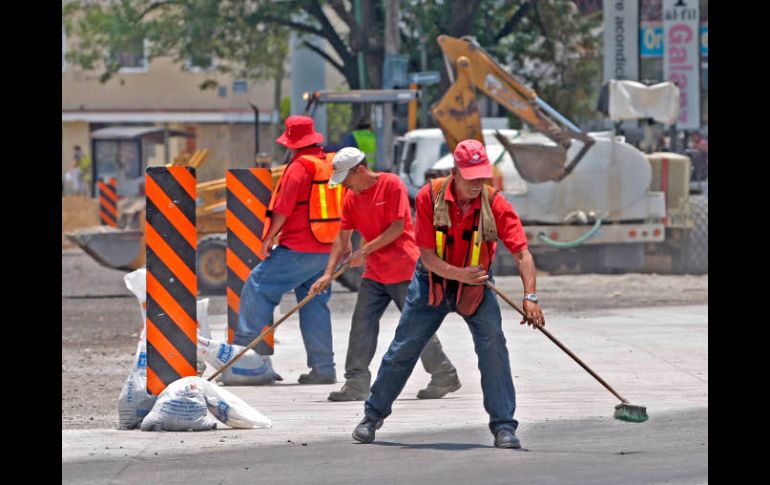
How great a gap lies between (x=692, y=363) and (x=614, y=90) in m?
12.7

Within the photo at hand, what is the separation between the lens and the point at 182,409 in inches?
368

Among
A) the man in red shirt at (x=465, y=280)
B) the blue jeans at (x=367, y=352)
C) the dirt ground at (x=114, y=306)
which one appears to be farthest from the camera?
the dirt ground at (x=114, y=306)

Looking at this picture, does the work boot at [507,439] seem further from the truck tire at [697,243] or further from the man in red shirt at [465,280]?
the truck tire at [697,243]

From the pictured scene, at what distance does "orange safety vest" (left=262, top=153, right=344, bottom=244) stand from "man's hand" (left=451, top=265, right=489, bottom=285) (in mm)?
3171

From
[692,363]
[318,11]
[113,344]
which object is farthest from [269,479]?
[318,11]

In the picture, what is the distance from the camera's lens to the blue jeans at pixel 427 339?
341 inches

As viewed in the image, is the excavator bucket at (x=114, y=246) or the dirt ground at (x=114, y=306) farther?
the excavator bucket at (x=114, y=246)

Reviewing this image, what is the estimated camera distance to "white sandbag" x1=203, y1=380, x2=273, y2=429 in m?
9.44

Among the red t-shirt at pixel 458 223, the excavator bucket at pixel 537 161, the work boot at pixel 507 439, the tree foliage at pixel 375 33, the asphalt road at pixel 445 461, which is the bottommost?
the asphalt road at pixel 445 461

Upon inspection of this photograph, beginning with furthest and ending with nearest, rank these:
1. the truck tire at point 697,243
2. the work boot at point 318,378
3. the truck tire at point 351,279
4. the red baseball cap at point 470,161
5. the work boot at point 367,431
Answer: the truck tire at point 697,243 → the truck tire at point 351,279 → the work boot at point 318,378 → the work boot at point 367,431 → the red baseball cap at point 470,161

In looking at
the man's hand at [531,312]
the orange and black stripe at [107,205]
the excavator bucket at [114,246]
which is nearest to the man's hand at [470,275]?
the man's hand at [531,312]

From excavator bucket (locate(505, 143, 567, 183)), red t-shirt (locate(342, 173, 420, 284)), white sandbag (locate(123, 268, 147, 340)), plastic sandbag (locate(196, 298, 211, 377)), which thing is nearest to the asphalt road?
white sandbag (locate(123, 268, 147, 340))

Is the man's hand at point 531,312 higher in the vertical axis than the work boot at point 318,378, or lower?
higher

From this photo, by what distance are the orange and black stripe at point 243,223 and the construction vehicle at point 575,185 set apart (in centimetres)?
978
